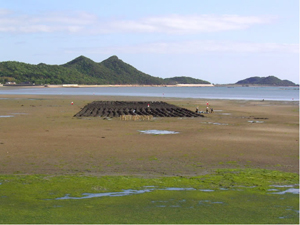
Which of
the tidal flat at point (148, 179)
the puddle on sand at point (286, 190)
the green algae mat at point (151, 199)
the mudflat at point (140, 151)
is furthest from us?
the mudflat at point (140, 151)

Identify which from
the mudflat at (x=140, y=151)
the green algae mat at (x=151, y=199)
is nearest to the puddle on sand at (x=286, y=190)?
the green algae mat at (x=151, y=199)

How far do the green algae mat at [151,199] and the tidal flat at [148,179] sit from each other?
2cm

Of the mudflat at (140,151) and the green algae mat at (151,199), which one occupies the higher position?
the mudflat at (140,151)

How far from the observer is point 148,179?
44.5 ft

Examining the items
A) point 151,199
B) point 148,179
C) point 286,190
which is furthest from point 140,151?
point 286,190

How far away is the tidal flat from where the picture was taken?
9969mm

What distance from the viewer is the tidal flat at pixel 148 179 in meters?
9.97

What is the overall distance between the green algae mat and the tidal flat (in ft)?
0.08

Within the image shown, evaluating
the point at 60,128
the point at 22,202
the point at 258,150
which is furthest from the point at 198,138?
the point at 22,202

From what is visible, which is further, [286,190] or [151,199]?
[286,190]

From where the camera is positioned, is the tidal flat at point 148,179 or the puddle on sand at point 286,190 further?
the puddle on sand at point 286,190

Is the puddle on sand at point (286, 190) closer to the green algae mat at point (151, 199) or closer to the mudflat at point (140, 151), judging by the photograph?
the green algae mat at point (151, 199)

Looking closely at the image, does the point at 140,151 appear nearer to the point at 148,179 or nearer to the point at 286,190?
the point at 148,179

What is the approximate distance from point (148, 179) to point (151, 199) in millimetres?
2328
